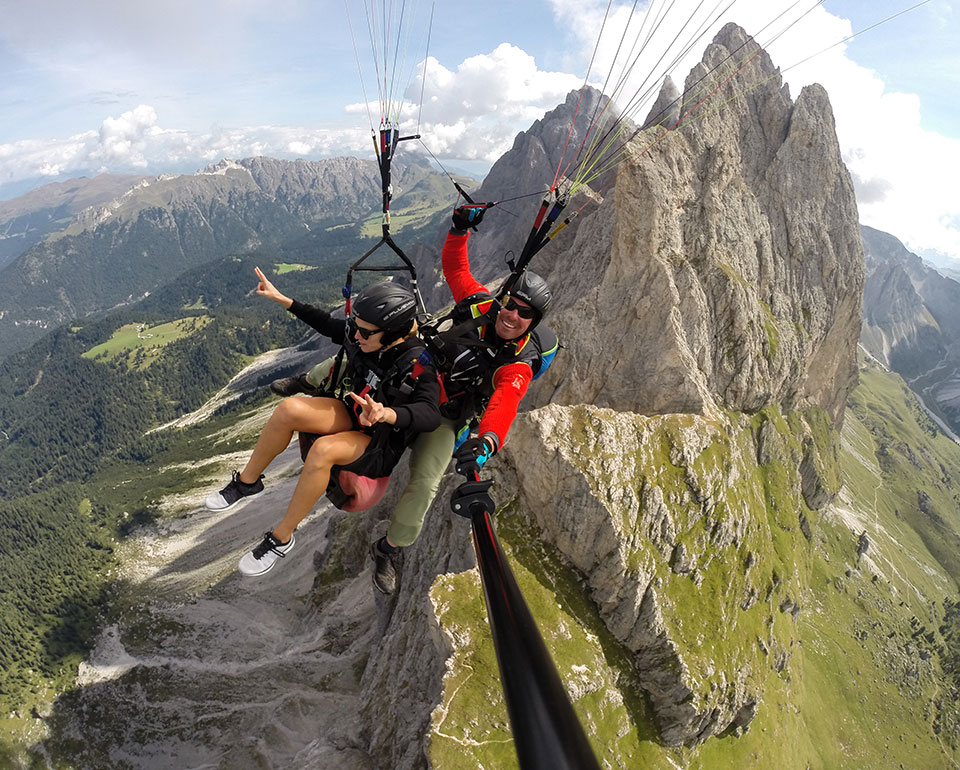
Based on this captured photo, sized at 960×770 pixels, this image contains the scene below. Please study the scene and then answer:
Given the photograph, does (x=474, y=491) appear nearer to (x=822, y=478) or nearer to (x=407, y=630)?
(x=407, y=630)

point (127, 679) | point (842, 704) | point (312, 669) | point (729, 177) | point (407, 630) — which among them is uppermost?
point (729, 177)

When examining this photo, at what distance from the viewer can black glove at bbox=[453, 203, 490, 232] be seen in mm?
13023

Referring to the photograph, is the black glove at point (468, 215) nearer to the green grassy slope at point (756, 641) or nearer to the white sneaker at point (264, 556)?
the white sneaker at point (264, 556)

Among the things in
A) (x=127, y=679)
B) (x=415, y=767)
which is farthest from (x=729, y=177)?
(x=127, y=679)

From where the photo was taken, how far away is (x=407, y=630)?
121ft

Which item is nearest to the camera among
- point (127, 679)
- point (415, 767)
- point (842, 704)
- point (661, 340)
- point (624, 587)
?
point (415, 767)

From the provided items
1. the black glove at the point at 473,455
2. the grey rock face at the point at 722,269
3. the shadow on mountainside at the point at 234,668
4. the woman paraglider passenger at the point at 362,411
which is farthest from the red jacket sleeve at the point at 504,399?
the shadow on mountainside at the point at 234,668

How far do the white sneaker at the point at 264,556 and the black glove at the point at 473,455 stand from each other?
4.47m

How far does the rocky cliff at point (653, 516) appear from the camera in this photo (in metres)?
32.2

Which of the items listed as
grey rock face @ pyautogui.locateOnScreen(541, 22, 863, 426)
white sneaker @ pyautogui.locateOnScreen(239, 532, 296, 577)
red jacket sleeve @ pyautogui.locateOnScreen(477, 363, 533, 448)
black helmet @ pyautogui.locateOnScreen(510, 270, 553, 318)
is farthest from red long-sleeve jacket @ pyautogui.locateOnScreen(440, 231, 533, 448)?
grey rock face @ pyautogui.locateOnScreen(541, 22, 863, 426)

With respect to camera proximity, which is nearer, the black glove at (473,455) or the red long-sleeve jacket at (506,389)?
the black glove at (473,455)

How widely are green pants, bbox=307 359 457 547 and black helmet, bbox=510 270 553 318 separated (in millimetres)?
3275

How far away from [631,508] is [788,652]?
30.2 meters

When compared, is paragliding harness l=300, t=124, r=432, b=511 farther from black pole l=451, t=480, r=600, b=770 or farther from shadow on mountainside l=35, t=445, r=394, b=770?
shadow on mountainside l=35, t=445, r=394, b=770
